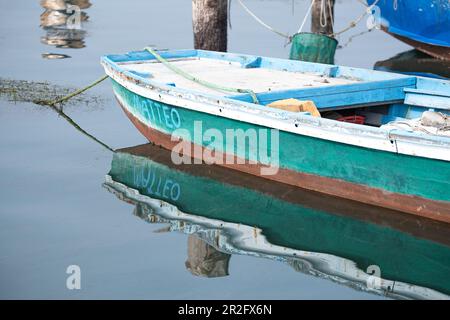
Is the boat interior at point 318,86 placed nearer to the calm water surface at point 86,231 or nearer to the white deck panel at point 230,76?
the white deck panel at point 230,76

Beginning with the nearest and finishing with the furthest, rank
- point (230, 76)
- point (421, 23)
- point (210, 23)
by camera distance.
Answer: point (230, 76), point (210, 23), point (421, 23)

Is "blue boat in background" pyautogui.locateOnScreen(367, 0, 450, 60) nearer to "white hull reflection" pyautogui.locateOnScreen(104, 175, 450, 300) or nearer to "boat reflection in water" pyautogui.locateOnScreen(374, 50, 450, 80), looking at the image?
"boat reflection in water" pyautogui.locateOnScreen(374, 50, 450, 80)

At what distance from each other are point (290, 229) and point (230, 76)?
3.12 meters

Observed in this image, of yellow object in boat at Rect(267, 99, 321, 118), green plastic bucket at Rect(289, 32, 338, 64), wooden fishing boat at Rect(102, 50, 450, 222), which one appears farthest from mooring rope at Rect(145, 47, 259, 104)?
green plastic bucket at Rect(289, 32, 338, 64)

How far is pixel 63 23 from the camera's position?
797 inches

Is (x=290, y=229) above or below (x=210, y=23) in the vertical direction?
below

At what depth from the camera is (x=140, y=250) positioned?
289 inches

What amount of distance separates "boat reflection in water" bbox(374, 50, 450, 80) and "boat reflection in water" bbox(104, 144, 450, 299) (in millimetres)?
7406

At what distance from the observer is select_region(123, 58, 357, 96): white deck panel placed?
9836 mm

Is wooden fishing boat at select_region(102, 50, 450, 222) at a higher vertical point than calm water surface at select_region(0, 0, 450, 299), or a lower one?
higher

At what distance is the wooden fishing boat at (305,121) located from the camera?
7.61m

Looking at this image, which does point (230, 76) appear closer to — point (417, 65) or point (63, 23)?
point (417, 65)

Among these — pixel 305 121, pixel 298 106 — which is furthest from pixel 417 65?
pixel 305 121
